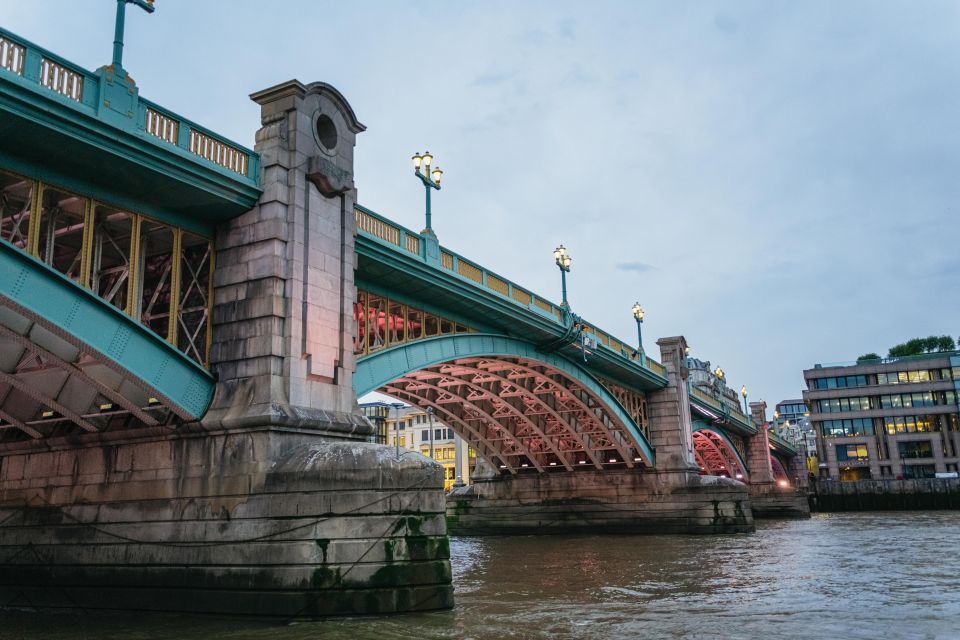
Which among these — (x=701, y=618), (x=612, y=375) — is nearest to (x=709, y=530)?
(x=612, y=375)

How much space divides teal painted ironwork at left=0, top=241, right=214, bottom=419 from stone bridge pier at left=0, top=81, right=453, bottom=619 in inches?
25.2

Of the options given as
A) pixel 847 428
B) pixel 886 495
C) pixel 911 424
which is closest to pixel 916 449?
pixel 911 424

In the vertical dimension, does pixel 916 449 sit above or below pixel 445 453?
below

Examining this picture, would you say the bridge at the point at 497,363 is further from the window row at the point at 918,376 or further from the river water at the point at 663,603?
the window row at the point at 918,376

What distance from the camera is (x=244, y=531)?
49.9 ft

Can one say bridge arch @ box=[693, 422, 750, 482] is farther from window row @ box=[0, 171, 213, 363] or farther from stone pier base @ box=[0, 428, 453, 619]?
stone pier base @ box=[0, 428, 453, 619]

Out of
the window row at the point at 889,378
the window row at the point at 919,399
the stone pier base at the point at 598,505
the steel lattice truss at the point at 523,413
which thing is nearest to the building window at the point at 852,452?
the window row at the point at 919,399

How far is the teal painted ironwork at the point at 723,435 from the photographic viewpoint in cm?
6027

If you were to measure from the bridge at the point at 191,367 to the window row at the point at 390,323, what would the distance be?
0.37 meters

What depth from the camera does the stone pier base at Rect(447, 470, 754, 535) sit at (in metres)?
45.2

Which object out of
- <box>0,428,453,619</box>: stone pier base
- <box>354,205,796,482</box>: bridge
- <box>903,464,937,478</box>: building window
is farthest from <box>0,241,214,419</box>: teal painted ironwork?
<box>903,464,937,478</box>: building window

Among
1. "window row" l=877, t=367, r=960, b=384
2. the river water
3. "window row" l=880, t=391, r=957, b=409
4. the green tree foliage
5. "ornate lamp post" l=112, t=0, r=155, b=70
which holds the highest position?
the green tree foliage

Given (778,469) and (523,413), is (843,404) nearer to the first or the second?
(778,469)

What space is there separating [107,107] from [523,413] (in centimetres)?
3315
